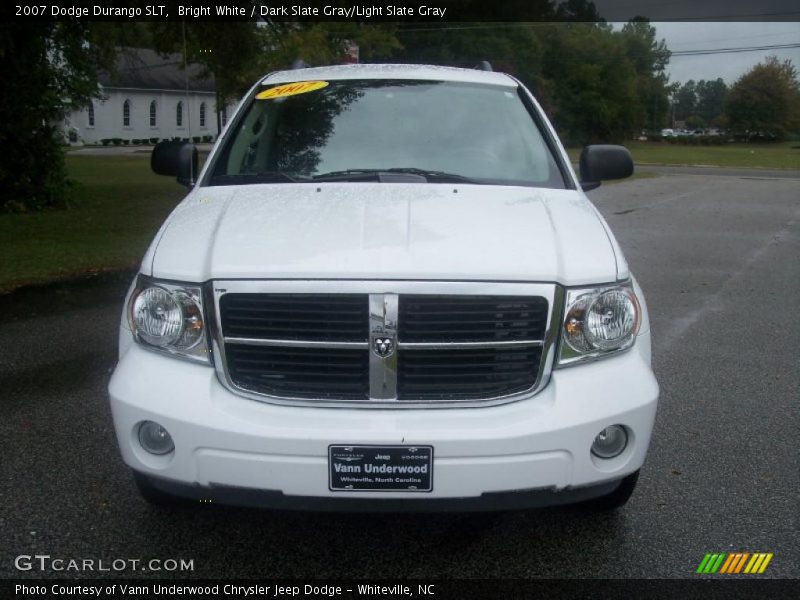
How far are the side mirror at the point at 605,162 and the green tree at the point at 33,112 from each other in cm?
1256

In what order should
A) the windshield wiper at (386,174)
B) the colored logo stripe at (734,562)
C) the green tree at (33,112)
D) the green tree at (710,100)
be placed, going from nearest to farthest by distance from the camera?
the colored logo stripe at (734,562) < the windshield wiper at (386,174) < the green tree at (33,112) < the green tree at (710,100)

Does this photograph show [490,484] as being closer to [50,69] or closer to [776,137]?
[50,69]

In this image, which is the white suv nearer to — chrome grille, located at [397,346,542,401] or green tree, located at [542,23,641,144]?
chrome grille, located at [397,346,542,401]

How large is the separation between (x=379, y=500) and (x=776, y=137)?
10453 cm

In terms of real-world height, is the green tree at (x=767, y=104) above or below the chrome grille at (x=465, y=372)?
above

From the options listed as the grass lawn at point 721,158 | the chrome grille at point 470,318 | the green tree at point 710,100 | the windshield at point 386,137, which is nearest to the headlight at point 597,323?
the chrome grille at point 470,318

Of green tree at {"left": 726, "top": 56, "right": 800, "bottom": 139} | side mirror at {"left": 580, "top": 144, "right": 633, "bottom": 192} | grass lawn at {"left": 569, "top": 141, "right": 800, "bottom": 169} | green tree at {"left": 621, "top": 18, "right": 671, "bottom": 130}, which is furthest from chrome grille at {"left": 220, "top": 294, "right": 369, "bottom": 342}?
green tree at {"left": 726, "top": 56, "right": 800, "bottom": 139}

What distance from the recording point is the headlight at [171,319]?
10.1 feet

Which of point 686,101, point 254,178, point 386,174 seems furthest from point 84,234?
point 686,101

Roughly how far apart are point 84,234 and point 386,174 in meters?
9.52

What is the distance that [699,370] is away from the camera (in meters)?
5.91

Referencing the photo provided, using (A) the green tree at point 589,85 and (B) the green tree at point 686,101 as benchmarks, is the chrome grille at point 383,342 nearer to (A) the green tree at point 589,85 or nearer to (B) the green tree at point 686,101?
(A) the green tree at point 589,85

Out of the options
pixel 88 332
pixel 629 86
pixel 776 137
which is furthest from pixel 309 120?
pixel 776 137

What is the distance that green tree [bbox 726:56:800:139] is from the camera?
322ft
